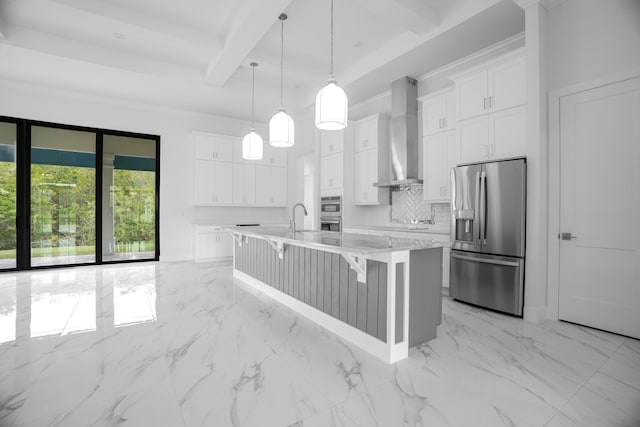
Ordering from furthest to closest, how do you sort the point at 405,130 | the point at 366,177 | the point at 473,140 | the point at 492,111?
1. the point at 366,177
2. the point at 405,130
3. the point at 473,140
4. the point at 492,111

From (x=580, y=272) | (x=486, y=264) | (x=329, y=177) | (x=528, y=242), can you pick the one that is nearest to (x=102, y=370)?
(x=486, y=264)

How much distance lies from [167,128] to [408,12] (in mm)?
5240

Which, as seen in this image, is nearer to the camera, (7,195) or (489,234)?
(489,234)

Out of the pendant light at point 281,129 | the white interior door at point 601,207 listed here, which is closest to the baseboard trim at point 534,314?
the white interior door at point 601,207

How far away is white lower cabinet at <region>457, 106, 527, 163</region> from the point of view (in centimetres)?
343

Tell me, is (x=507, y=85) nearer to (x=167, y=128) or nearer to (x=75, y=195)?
(x=167, y=128)

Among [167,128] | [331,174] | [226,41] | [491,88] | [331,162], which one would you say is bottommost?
[331,174]

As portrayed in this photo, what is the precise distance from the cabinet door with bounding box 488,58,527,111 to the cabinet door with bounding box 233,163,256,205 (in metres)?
5.08

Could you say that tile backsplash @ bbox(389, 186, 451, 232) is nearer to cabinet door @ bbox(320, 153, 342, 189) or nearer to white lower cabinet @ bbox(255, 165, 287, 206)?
cabinet door @ bbox(320, 153, 342, 189)

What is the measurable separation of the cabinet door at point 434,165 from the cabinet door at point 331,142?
1684 mm

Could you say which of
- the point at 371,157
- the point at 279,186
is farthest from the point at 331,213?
the point at 279,186

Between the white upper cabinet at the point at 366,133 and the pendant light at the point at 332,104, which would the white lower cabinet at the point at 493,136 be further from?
the pendant light at the point at 332,104

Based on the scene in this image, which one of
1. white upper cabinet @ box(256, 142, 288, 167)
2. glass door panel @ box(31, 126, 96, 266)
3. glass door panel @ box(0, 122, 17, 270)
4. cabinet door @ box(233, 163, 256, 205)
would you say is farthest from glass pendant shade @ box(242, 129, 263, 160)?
glass door panel @ box(0, 122, 17, 270)

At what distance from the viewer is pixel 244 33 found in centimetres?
392
